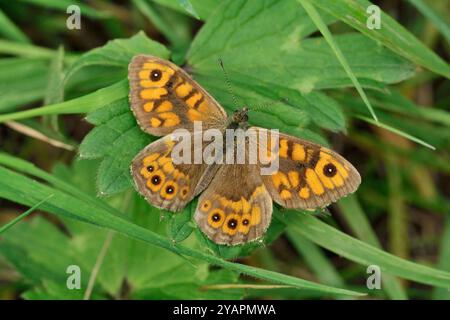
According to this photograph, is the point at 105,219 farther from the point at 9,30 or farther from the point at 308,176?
the point at 9,30

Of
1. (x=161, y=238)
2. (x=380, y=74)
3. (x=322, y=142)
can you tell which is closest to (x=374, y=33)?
(x=380, y=74)

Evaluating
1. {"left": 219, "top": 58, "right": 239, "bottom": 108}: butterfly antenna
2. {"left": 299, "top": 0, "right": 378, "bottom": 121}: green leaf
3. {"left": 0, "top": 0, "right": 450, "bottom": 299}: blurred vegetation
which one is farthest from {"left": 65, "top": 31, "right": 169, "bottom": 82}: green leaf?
{"left": 299, "top": 0, "right": 378, "bottom": 121}: green leaf

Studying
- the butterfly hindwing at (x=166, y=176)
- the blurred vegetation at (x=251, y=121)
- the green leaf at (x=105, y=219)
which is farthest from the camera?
the blurred vegetation at (x=251, y=121)

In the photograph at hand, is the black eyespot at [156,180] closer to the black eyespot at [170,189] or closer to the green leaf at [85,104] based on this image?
the black eyespot at [170,189]

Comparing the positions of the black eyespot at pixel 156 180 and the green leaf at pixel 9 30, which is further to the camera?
the green leaf at pixel 9 30

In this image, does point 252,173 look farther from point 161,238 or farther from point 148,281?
point 148,281

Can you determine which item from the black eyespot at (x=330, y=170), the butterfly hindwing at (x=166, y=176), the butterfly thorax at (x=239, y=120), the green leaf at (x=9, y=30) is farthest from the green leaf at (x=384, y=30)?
the green leaf at (x=9, y=30)
